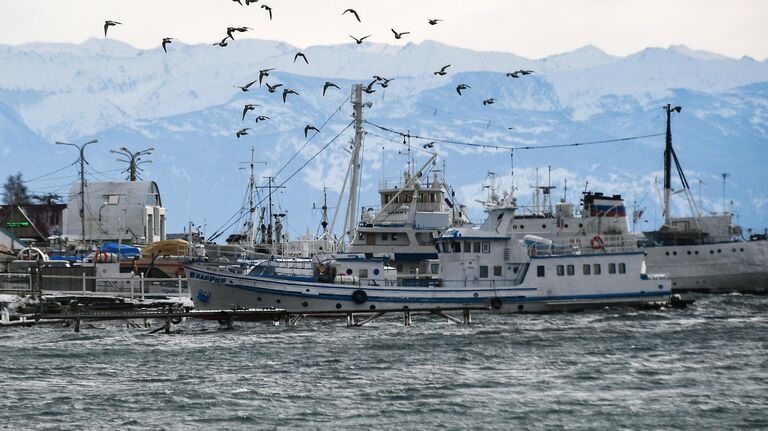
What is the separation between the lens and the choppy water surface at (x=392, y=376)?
35.5 m

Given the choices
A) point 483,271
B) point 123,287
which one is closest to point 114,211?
point 123,287

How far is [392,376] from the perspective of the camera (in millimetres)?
43031

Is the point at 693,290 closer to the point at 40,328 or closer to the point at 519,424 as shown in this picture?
the point at 40,328

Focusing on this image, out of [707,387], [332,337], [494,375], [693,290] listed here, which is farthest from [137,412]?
[693,290]

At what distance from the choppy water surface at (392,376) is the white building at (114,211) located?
2433 inches

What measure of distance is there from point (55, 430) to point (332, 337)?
23259 millimetres

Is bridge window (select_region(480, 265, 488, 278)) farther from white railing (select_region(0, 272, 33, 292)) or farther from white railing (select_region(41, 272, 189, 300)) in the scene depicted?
white railing (select_region(0, 272, 33, 292))

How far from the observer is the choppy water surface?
116 ft

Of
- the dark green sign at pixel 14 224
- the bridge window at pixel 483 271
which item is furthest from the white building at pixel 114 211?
the bridge window at pixel 483 271

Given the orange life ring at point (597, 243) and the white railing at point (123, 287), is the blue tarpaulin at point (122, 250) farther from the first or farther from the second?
the orange life ring at point (597, 243)

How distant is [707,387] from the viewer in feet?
133

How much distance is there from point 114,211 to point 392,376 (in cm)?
8445

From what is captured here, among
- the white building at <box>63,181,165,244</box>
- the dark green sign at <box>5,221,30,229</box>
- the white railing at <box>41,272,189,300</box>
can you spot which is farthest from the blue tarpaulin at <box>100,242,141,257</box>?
the dark green sign at <box>5,221,30,229</box>

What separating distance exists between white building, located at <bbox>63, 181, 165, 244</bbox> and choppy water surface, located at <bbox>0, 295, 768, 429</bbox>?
61.8 meters
